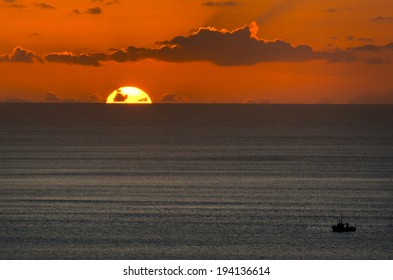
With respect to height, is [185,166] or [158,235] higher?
[185,166]

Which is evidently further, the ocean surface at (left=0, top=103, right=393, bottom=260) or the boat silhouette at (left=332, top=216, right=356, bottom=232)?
the boat silhouette at (left=332, top=216, right=356, bottom=232)

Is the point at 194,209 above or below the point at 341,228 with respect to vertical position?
above

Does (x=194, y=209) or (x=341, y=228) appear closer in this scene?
(x=341, y=228)

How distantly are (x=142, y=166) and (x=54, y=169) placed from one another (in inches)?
740

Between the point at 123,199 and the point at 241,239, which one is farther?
the point at 123,199

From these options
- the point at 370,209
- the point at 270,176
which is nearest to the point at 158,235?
the point at 370,209

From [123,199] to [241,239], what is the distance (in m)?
33.4

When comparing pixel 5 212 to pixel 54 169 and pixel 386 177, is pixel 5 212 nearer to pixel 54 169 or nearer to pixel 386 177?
pixel 54 169

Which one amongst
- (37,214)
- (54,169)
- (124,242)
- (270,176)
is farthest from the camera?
(54,169)

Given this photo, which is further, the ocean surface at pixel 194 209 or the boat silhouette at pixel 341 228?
the boat silhouette at pixel 341 228

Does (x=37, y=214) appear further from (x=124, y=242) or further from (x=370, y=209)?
(x=370, y=209)
